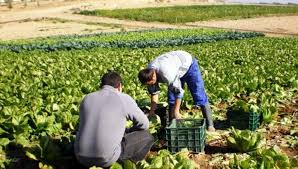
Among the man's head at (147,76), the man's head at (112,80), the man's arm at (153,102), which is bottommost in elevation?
the man's arm at (153,102)

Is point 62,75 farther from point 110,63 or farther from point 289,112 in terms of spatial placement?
point 289,112

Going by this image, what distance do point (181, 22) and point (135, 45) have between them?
32.3 meters

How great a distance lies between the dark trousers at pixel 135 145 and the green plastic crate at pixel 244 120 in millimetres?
2316

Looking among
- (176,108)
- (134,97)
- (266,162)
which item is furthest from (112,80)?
(134,97)

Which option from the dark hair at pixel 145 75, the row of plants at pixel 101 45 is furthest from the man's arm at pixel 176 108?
the row of plants at pixel 101 45

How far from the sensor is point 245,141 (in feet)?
21.8

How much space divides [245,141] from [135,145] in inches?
67.4

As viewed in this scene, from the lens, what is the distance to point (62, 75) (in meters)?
13.0

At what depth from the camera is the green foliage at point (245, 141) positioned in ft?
21.7

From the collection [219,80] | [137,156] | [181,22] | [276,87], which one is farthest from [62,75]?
[181,22]

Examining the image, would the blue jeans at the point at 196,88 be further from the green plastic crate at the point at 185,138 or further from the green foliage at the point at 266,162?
the green foliage at the point at 266,162

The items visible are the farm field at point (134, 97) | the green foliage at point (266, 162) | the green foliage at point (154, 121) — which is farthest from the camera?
the green foliage at point (154, 121)

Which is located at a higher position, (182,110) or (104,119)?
(104,119)

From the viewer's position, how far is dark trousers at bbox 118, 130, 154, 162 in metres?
5.92
